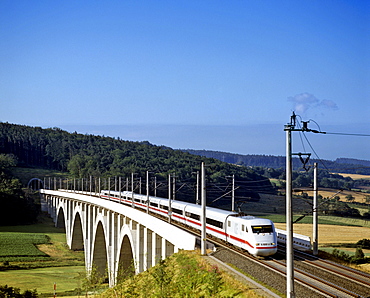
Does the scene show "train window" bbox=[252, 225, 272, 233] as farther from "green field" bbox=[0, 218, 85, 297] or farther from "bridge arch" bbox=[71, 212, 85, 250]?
"bridge arch" bbox=[71, 212, 85, 250]

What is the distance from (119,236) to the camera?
51250mm

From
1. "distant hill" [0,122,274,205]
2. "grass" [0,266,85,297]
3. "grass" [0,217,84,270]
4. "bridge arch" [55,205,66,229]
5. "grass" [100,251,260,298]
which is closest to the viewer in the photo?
"grass" [100,251,260,298]

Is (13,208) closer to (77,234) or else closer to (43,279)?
(77,234)

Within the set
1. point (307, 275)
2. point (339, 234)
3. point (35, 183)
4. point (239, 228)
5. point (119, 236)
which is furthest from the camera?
point (35, 183)

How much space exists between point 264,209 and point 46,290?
5809 centimetres

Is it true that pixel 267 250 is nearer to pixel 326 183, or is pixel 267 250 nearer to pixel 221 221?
pixel 221 221

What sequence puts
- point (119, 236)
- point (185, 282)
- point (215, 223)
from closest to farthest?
point (185, 282) → point (215, 223) → point (119, 236)

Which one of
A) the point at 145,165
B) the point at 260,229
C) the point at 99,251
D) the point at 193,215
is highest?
the point at 145,165

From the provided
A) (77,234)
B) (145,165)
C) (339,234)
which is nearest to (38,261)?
(77,234)

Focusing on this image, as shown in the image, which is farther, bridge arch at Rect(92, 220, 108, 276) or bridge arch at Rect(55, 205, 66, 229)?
bridge arch at Rect(55, 205, 66, 229)

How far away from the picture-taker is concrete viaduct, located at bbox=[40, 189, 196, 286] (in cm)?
3384

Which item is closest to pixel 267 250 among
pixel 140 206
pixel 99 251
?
pixel 140 206

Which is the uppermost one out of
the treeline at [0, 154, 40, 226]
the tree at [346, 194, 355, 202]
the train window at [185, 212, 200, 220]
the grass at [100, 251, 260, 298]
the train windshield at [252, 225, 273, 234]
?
the train windshield at [252, 225, 273, 234]

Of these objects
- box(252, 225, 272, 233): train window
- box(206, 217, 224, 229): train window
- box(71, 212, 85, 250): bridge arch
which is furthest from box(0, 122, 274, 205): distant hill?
box(252, 225, 272, 233): train window
